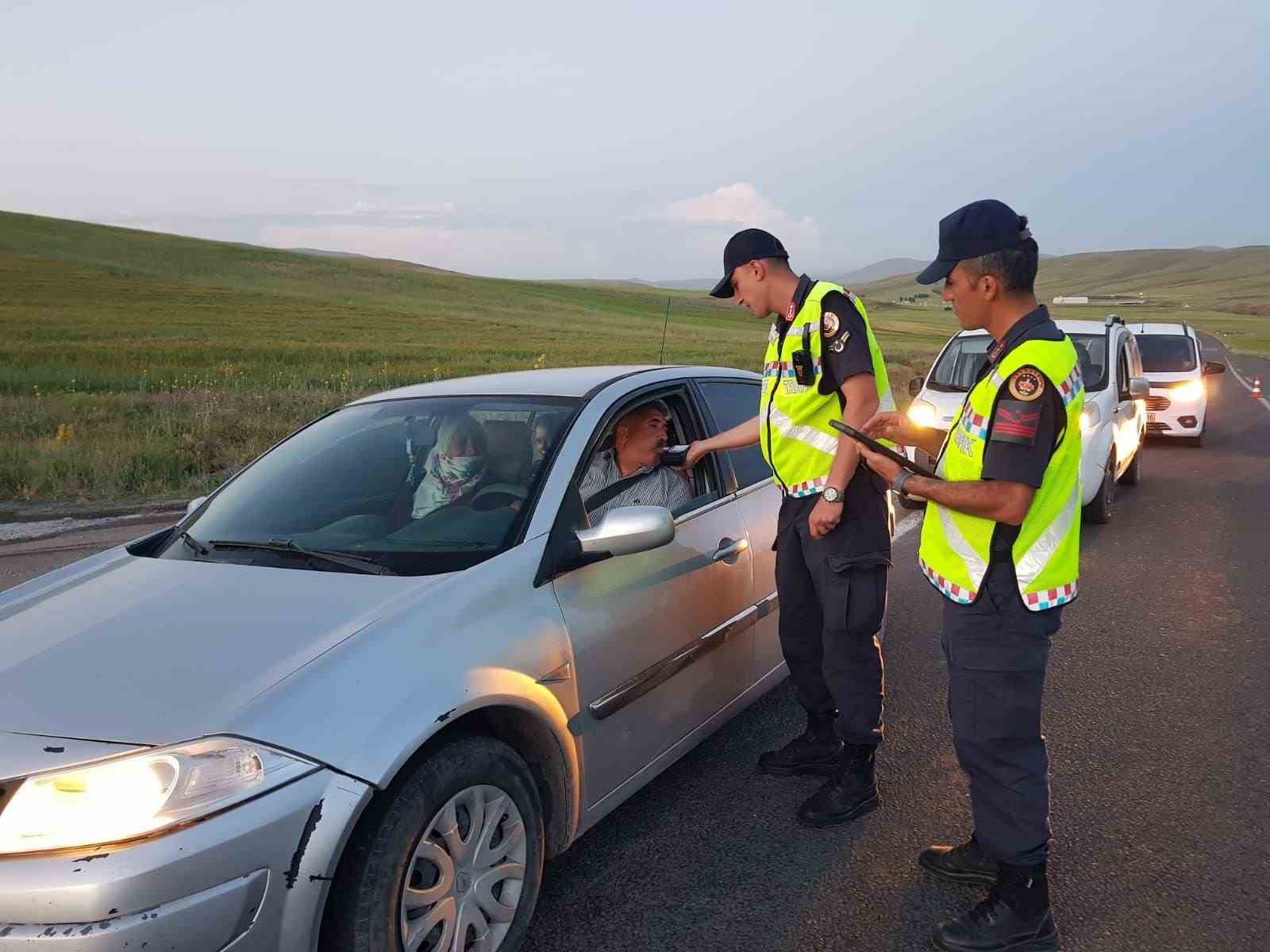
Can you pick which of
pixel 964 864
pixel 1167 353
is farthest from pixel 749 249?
pixel 1167 353

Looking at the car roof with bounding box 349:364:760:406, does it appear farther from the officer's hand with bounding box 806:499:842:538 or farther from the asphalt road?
the asphalt road

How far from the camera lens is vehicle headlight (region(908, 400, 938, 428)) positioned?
8656 mm

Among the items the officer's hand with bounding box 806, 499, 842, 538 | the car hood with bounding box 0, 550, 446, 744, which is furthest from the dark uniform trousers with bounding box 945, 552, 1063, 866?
the car hood with bounding box 0, 550, 446, 744

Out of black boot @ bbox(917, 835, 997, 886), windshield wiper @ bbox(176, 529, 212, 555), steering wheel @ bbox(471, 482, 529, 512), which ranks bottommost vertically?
black boot @ bbox(917, 835, 997, 886)

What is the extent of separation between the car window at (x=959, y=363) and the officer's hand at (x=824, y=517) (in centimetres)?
635

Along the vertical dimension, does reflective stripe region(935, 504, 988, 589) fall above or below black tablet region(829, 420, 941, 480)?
below

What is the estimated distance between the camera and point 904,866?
3.16 m

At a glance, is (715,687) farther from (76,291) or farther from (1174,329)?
(76,291)

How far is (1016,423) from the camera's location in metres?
2.53

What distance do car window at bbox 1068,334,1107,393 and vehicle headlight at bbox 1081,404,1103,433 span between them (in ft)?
1.32

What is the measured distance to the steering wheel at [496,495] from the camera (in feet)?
10.2

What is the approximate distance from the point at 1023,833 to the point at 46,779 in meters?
2.31

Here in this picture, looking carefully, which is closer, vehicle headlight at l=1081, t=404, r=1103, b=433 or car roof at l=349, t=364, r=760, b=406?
car roof at l=349, t=364, r=760, b=406

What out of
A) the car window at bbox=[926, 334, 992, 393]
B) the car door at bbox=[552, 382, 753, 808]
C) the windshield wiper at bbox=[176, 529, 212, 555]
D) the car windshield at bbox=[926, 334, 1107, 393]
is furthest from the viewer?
the car window at bbox=[926, 334, 992, 393]
